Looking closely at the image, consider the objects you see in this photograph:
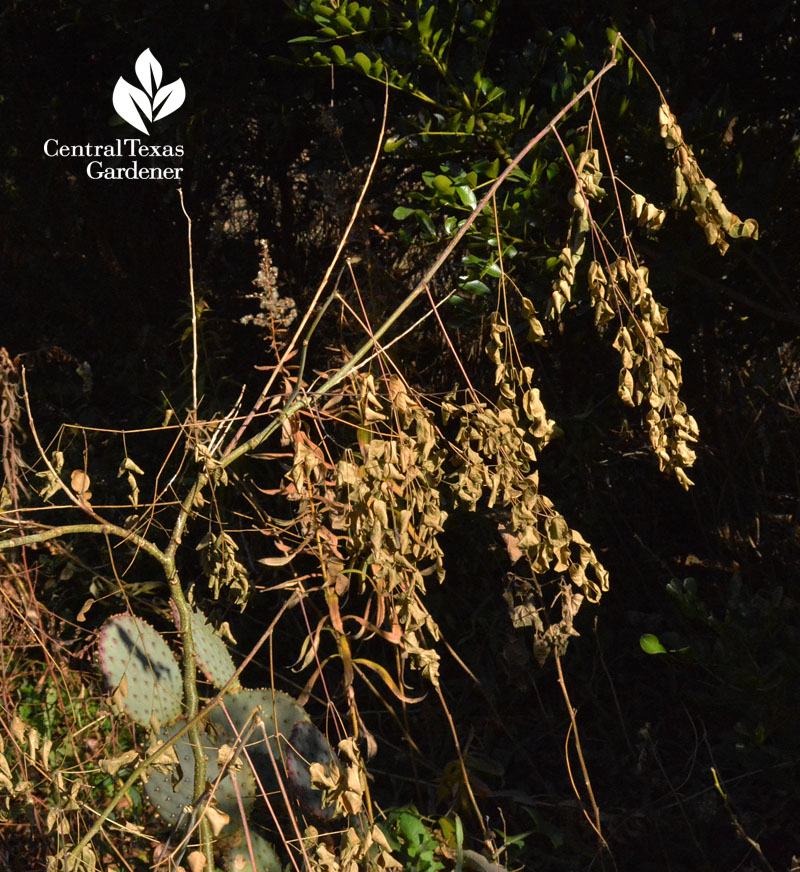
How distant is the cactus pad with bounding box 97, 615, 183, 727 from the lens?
6.31 ft

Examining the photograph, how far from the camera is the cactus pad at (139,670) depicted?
192 centimetres

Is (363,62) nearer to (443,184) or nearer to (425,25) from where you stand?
(425,25)

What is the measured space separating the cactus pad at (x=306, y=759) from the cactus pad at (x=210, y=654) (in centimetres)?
22

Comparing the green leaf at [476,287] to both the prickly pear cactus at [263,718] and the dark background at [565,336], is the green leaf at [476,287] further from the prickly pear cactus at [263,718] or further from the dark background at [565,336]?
the prickly pear cactus at [263,718]

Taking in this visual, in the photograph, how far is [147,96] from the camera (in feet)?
9.57

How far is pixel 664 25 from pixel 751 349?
0.94 meters

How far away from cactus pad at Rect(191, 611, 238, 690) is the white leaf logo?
5.34 ft

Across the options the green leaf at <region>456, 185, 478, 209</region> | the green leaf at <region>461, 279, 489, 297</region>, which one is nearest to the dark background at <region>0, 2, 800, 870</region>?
the green leaf at <region>461, 279, 489, 297</region>

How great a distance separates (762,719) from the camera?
2299 mm

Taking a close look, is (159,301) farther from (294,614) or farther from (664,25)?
(664,25)

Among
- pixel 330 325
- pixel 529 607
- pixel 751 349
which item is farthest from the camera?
pixel 330 325

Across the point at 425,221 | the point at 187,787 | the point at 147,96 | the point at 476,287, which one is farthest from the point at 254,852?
the point at 147,96

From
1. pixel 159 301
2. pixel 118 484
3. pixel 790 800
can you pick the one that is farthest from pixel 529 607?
pixel 159 301

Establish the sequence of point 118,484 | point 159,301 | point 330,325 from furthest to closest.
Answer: point 159,301 → point 118,484 → point 330,325
